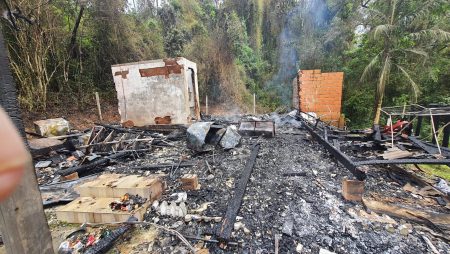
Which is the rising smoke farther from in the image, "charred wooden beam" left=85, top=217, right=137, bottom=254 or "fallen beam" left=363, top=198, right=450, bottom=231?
"charred wooden beam" left=85, top=217, right=137, bottom=254

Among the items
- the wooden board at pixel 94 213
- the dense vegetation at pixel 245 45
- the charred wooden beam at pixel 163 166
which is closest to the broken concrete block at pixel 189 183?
→ the wooden board at pixel 94 213

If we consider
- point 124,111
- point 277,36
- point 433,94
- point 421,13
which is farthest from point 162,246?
point 277,36

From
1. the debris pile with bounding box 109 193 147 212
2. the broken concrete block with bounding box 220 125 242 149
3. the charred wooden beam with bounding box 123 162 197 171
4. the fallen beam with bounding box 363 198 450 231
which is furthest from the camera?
the broken concrete block with bounding box 220 125 242 149

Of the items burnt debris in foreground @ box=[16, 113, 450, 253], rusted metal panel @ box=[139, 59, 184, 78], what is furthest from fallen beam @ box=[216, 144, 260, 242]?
rusted metal panel @ box=[139, 59, 184, 78]

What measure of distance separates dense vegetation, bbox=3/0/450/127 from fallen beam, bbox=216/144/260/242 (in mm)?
9237

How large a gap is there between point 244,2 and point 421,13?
11.6 m

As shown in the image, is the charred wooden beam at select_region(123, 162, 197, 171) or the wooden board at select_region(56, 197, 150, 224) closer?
the wooden board at select_region(56, 197, 150, 224)

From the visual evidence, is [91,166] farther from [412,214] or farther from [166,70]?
[412,214]

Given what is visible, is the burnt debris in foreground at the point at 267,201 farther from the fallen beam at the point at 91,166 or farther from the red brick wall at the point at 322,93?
the red brick wall at the point at 322,93

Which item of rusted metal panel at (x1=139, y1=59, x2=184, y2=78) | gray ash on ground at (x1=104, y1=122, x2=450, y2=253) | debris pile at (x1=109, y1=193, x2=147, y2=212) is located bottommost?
gray ash on ground at (x1=104, y1=122, x2=450, y2=253)

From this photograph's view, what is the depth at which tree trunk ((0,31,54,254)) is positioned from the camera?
4.01 feet

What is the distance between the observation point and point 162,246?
2.36 meters

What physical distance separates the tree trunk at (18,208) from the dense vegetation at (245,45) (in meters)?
9.01

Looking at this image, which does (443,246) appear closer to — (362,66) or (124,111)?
(124,111)
